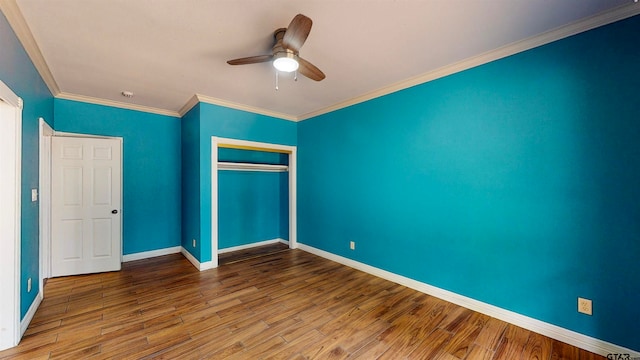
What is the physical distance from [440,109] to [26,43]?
4.08 meters

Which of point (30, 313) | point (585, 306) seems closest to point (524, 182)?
point (585, 306)

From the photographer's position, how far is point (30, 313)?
245 centimetres

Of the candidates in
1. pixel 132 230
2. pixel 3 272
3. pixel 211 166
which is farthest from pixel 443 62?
pixel 132 230

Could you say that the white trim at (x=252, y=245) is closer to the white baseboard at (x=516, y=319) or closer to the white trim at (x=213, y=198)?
the white trim at (x=213, y=198)

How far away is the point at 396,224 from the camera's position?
3393 millimetres

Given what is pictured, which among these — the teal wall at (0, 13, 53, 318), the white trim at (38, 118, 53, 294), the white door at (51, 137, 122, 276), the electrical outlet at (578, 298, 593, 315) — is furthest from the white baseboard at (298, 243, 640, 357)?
the white trim at (38, 118, 53, 294)

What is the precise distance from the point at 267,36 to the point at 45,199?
3.54 metres

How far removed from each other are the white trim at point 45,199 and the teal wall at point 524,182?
156 inches

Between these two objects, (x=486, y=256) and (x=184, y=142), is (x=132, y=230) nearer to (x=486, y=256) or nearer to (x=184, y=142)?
(x=184, y=142)

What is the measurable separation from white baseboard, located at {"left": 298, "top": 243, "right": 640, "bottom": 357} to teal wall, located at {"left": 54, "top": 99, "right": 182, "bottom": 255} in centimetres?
363

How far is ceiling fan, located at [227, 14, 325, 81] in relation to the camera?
69.4 inches

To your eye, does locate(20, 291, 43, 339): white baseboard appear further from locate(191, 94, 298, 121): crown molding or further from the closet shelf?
locate(191, 94, 298, 121): crown molding

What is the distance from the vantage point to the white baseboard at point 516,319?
2.00 metres

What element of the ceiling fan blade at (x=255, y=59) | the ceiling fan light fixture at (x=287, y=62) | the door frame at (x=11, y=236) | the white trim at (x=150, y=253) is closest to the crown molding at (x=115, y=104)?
the door frame at (x=11, y=236)
